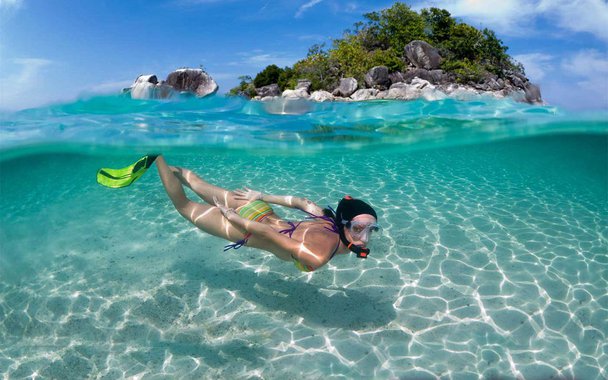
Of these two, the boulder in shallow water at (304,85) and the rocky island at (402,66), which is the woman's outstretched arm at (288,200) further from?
the boulder in shallow water at (304,85)

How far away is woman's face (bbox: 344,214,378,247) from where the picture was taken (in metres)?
4.29

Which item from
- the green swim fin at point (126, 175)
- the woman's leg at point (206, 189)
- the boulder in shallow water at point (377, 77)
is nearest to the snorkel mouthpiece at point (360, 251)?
the woman's leg at point (206, 189)

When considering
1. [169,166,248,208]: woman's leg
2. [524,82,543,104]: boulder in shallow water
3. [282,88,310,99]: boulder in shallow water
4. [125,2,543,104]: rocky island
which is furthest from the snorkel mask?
[524,82,543,104]: boulder in shallow water

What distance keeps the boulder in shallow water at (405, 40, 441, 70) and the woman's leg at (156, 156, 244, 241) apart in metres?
44.4

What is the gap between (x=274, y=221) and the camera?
519 centimetres

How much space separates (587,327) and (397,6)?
5260 cm

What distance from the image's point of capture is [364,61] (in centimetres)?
4409

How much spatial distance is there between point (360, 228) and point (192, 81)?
88.6ft

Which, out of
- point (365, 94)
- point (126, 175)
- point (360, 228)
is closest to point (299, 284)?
point (360, 228)

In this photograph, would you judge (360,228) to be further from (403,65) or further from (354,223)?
(403,65)

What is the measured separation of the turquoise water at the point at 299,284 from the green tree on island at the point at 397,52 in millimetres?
31877

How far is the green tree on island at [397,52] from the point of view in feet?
144

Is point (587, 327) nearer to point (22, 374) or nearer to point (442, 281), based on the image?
point (442, 281)

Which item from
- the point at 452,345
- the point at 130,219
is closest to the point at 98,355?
the point at 452,345
